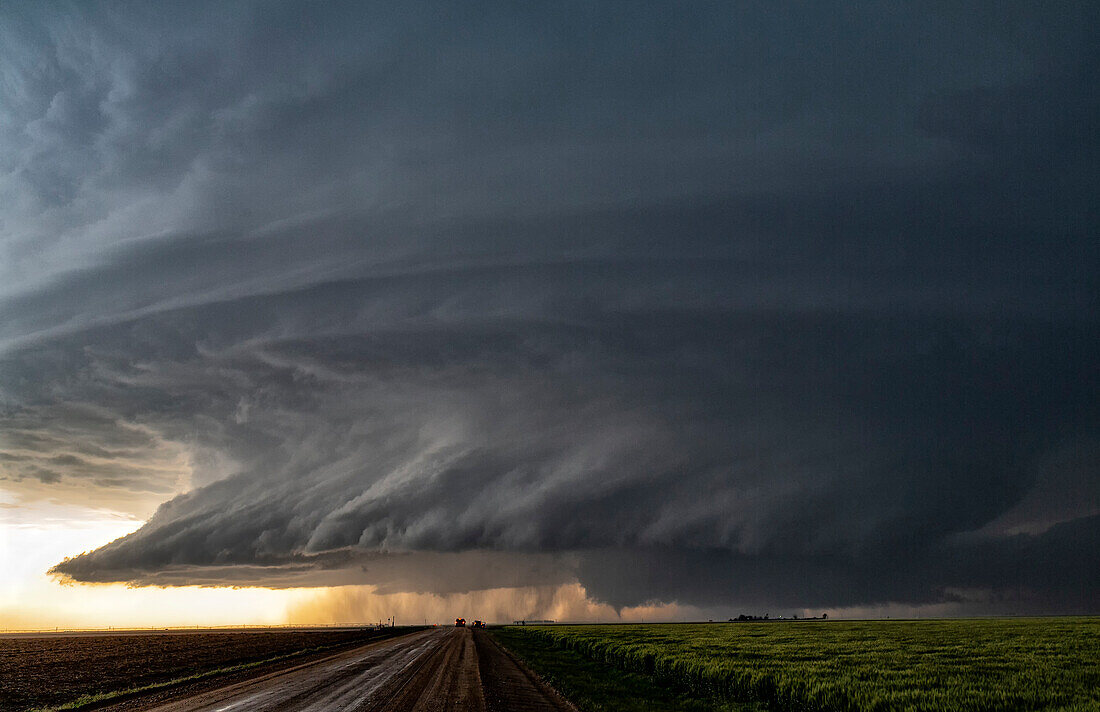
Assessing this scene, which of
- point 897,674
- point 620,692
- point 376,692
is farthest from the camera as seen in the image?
point 620,692

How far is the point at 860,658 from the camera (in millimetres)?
41125

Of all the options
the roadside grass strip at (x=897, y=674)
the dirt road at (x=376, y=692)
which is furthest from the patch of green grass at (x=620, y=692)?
the dirt road at (x=376, y=692)

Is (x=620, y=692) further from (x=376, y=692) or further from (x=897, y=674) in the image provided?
(x=897, y=674)

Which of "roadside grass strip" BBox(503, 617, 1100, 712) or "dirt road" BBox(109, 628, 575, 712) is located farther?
"dirt road" BBox(109, 628, 575, 712)

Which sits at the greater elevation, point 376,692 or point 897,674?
point 897,674

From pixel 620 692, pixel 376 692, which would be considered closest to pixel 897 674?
pixel 620 692

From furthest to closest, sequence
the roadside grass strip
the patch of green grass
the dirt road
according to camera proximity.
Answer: the patch of green grass < the dirt road < the roadside grass strip

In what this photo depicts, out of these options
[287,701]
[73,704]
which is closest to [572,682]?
[287,701]

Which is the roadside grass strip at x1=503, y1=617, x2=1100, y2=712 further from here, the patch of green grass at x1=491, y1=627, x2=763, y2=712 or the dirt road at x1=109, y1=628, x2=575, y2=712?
the dirt road at x1=109, y1=628, x2=575, y2=712

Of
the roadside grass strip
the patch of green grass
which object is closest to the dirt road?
the patch of green grass

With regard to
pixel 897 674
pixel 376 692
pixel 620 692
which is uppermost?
pixel 897 674

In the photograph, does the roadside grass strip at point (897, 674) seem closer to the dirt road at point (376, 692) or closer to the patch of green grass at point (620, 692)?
the patch of green grass at point (620, 692)

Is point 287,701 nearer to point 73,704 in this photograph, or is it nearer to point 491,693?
point 491,693

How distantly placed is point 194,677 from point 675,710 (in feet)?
109
